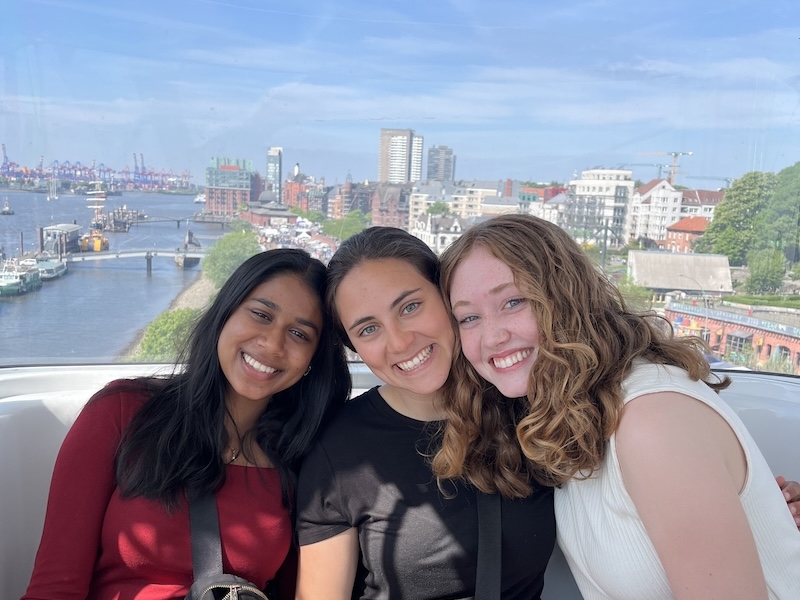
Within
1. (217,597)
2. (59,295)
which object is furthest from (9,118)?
(217,597)

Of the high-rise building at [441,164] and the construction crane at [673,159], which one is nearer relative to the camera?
the high-rise building at [441,164]

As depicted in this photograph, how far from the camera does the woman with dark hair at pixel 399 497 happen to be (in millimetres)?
1310

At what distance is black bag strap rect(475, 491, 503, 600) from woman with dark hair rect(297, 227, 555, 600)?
0.09 feet

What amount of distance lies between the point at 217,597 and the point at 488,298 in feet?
2.89

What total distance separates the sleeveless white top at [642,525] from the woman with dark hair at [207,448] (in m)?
0.71

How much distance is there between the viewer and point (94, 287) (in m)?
3.08

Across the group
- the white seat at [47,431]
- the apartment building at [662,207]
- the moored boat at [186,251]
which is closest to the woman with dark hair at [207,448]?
the white seat at [47,431]

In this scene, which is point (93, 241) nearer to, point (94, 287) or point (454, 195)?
point (94, 287)

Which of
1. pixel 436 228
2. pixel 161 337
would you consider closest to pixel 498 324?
pixel 436 228

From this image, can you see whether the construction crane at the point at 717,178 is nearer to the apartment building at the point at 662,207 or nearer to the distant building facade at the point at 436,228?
the apartment building at the point at 662,207

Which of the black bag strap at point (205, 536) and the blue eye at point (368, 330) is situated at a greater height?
the blue eye at point (368, 330)

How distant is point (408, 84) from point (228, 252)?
1521mm

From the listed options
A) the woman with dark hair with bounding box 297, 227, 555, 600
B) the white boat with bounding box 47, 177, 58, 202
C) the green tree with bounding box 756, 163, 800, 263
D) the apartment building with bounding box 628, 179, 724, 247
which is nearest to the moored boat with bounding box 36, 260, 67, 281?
the white boat with bounding box 47, 177, 58, 202

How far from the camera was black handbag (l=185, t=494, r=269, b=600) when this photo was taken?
128cm
